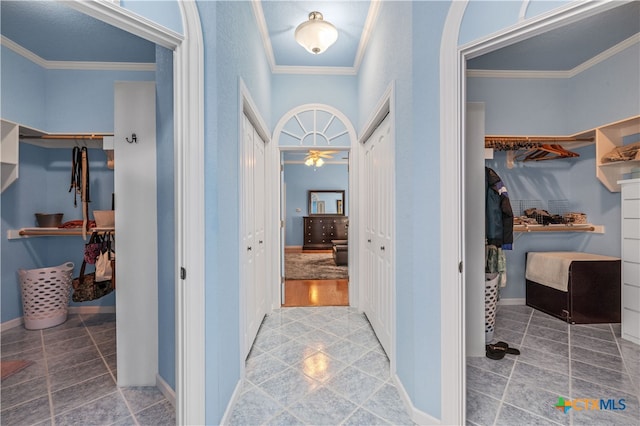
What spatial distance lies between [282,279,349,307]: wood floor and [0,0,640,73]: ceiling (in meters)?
3.03

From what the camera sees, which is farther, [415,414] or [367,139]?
[367,139]

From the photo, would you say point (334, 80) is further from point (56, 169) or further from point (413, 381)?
point (56, 169)

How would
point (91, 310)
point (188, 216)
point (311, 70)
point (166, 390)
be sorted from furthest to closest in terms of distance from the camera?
point (311, 70)
point (91, 310)
point (166, 390)
point (188, 216)

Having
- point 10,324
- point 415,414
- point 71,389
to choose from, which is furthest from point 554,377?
point 10,324

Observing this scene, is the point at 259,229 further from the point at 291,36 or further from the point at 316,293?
the point at 291,36

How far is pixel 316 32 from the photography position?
85.7 inches

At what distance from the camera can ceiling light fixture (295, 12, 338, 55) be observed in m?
2.15

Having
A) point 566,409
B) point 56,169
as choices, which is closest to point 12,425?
point 56,169

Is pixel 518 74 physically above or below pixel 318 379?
above

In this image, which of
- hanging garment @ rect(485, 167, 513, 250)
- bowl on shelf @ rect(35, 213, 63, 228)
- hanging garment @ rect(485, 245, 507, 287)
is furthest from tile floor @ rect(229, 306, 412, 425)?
bowl on shelf @ rect(35, 213, 63, 228)

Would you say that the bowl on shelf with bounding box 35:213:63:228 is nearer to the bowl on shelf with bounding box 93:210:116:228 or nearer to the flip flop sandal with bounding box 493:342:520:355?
the bowl on shelf with bounding box 93:210:116:228

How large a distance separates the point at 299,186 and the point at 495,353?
6.65 metres

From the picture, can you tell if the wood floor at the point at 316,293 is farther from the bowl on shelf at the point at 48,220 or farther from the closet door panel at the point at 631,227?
the closet door panel at the point at 631,227

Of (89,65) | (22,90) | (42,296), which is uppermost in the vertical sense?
(89,65)
